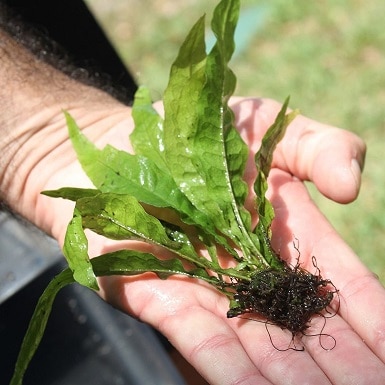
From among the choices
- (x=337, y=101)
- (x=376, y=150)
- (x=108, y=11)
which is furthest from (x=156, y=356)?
(x=108, y=11)

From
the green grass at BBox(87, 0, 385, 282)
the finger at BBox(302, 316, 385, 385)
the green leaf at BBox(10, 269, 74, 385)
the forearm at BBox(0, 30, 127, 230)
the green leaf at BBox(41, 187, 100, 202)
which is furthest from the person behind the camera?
the green grass at BBox(87, 0, 385, 282)

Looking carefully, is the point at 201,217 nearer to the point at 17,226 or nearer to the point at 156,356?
the point at 156,356

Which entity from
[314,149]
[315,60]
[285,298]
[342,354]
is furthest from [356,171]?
[315,60]

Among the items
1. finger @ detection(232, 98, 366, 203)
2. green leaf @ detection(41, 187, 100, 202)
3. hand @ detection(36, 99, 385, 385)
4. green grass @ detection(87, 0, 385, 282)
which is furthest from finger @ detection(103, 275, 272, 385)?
green grass @ detection(87, 0, 385, 282)

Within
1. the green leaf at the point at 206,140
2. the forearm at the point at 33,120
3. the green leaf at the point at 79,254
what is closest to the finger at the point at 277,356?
the green leaf at the point at 206,140

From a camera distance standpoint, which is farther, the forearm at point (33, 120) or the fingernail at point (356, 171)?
the forearm at point (33, 120)

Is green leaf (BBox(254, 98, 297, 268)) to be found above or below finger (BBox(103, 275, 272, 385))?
above

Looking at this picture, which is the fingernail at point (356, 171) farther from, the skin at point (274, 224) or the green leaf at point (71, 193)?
the green leaf at point (71, 193)

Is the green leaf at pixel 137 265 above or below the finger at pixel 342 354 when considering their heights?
above

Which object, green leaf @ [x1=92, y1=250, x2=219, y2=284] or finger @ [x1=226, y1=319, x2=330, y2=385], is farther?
green leaf @ [x1=92, y1=250, x2=219, y2=284]

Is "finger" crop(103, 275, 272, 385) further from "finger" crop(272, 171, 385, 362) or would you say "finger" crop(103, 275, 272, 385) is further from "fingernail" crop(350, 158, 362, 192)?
"fingernail" crop(350, 158, 362, 192)
